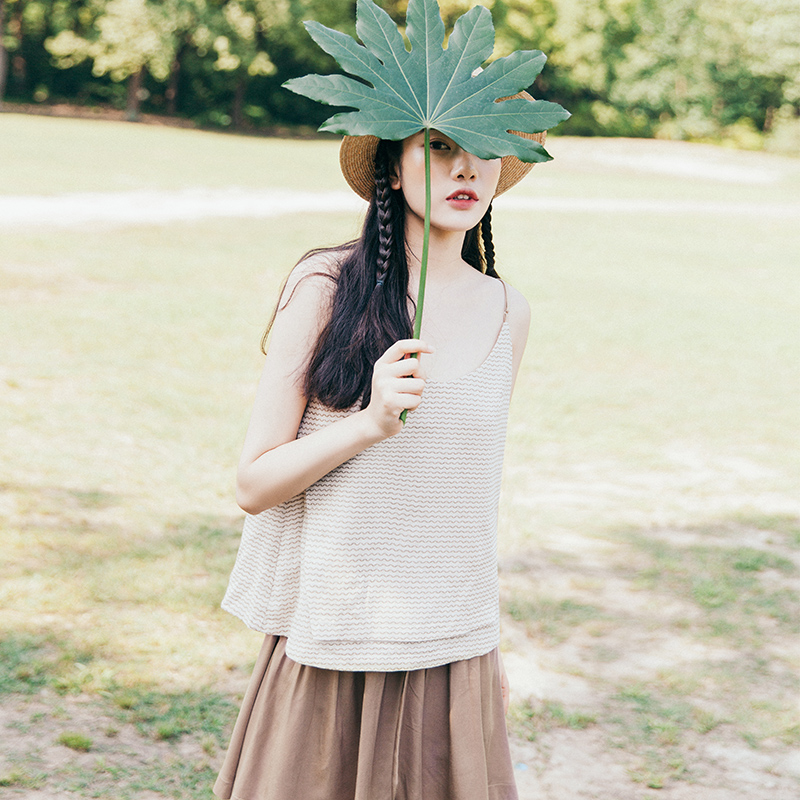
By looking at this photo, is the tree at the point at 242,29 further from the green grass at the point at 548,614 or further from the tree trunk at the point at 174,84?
the green grass at the point at 548,614

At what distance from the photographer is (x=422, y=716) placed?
1582mm

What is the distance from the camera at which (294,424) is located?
1.51m

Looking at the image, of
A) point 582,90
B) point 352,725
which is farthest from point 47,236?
point 582,90

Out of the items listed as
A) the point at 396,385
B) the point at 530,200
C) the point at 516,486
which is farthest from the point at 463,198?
the point at 530,200

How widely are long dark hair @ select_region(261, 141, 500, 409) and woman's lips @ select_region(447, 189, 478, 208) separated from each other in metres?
0.11

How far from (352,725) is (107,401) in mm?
4809

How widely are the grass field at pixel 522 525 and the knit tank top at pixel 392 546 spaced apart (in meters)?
1.42

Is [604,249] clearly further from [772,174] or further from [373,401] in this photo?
[772,174]

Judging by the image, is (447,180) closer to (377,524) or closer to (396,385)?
(396,385)

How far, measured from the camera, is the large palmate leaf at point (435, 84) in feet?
4.21

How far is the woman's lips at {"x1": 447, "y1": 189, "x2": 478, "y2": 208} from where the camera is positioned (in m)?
1.51

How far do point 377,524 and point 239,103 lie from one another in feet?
118

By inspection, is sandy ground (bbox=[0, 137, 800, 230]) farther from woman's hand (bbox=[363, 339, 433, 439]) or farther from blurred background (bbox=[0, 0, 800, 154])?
woman's hand (bbox=[363, 339, 433, 439])

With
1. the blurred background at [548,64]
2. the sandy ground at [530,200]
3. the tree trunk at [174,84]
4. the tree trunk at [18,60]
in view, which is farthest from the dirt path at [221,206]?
the tree trunk at [18,60]
